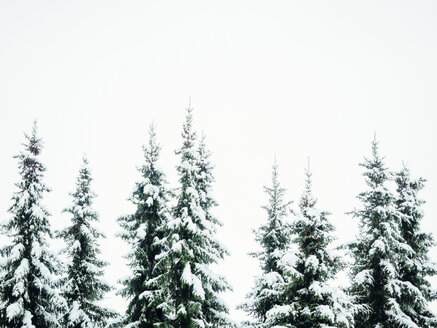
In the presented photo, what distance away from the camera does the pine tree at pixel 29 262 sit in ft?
63.1

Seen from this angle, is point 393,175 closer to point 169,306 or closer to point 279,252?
point 279,252

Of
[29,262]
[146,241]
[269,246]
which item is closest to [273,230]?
[269,246]

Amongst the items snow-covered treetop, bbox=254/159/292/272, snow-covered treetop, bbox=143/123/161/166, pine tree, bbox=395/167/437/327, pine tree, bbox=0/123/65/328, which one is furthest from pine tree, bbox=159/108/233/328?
pine tree, bbox=395/167/437/327

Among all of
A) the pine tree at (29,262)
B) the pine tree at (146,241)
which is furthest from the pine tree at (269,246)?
the pine tree at (29,262)

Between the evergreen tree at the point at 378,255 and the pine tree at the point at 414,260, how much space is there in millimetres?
429

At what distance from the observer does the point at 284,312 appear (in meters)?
17.4

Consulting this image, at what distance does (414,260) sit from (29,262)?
2152 centimetres

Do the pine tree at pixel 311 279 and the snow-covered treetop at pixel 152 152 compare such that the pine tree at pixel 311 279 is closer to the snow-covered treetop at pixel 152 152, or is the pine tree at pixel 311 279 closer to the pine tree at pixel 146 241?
the pine tree at pixel 146 241

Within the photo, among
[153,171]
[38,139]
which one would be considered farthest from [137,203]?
[38,139]

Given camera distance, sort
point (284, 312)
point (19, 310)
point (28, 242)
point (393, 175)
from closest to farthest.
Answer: point (284, 312)
point (19, 310)
point (28, 242)
point (393, 175)

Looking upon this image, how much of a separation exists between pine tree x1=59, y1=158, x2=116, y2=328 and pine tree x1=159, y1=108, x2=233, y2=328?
16.6ft

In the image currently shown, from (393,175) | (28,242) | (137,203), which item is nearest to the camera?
(28,242)

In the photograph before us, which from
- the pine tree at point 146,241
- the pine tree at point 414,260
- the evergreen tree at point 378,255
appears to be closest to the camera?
the pine tree at point 146,241

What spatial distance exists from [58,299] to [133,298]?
12.6 feet
